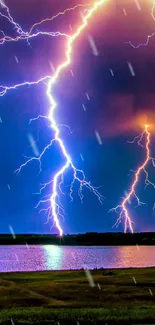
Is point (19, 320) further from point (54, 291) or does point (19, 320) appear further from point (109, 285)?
point (109, 285)

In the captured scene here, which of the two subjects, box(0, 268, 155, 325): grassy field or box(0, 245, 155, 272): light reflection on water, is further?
box(0, 245, 155, 272): light reflection on water

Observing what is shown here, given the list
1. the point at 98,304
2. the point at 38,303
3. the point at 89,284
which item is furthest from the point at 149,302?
the point at 89,284

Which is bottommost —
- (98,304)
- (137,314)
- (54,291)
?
(137,314)

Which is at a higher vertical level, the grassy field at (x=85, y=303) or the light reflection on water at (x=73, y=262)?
the light reflection on water at (x=73, y=262)

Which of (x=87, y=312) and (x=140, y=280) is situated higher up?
(x=140, y=280)

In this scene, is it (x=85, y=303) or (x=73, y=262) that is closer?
(x=85, y=303)

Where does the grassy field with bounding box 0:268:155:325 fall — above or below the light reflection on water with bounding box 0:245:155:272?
below

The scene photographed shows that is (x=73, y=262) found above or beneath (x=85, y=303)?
above

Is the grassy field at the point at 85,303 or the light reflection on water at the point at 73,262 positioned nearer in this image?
the grassy field at the point at 85,303
